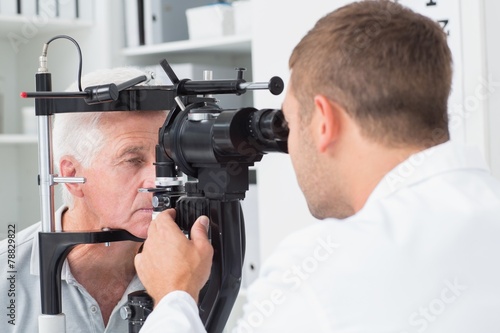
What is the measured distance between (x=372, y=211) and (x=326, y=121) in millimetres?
145

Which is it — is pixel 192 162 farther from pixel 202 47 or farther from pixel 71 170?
pixel 202 47

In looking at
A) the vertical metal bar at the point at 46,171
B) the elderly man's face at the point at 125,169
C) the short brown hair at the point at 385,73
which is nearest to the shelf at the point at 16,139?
the elderly man's face at the point at 125,169

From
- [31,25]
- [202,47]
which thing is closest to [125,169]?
[202,47]

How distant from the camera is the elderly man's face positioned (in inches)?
56.0

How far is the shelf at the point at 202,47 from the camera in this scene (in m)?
2.49

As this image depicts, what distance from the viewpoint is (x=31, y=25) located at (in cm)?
259

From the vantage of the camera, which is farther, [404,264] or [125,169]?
[125,169]

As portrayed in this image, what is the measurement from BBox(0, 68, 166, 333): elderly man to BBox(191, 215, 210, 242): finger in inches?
10.8

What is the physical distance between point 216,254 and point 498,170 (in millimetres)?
1036

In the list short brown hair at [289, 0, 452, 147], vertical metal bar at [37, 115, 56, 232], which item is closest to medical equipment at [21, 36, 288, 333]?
vertical metal bar at [37, 115, 56, 232]

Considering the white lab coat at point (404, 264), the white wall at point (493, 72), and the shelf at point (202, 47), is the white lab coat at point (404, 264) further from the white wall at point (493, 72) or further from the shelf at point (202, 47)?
the shelf at point (202, 47)

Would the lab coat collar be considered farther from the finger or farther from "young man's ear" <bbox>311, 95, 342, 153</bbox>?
the finger

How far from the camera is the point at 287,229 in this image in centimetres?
235

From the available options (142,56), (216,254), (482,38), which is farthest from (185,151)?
(142,56)
